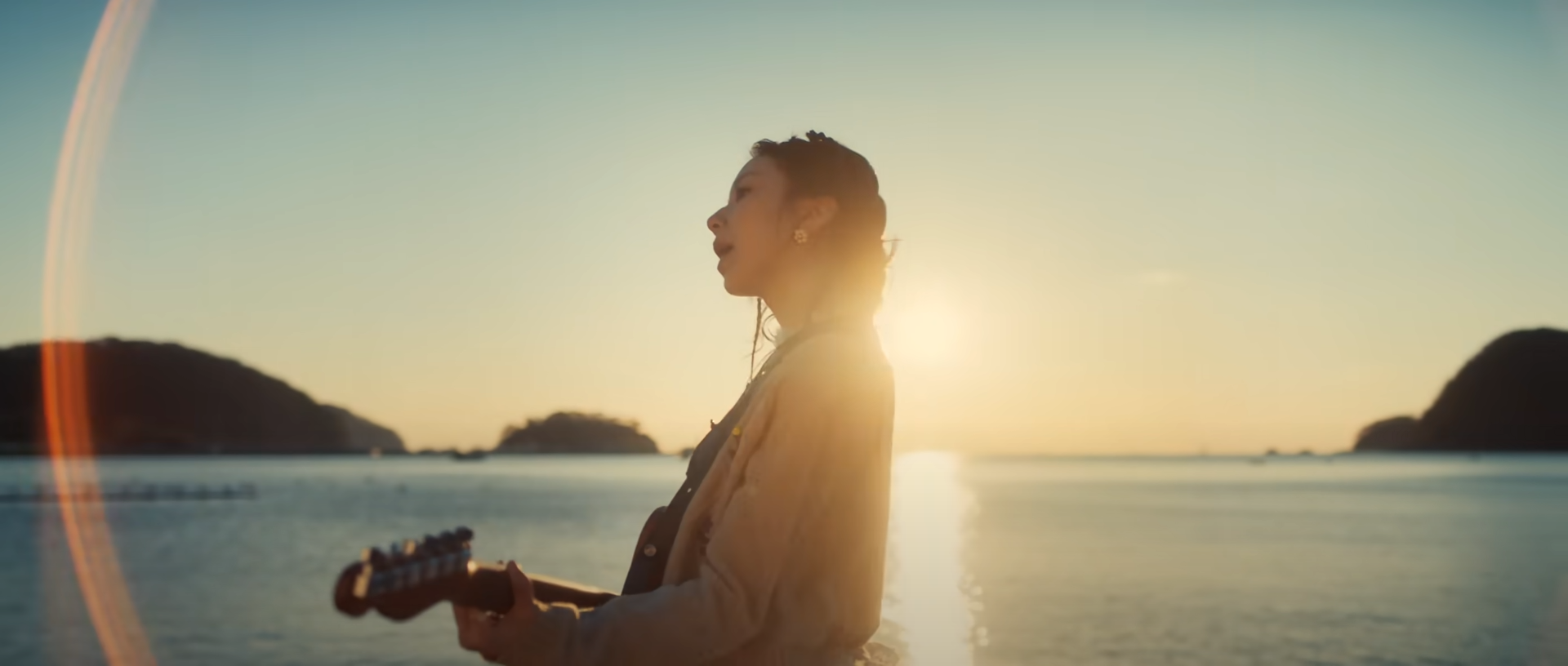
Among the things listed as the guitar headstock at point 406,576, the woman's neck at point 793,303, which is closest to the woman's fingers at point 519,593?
the guitar headstock at point 406,576

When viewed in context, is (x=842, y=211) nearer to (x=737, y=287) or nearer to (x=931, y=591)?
(x=737, y=287)

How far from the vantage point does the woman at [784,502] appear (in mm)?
2070

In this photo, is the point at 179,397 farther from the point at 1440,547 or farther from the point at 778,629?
the point at 778,629

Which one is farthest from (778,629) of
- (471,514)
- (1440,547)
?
(471,514)

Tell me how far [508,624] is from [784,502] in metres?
0.48

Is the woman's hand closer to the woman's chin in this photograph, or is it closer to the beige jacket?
the beige jacket

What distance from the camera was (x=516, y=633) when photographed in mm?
2027

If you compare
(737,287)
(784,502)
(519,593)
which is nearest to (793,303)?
(737,287)

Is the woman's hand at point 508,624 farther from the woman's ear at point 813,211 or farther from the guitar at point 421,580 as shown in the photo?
the woman's ear at point 813,211

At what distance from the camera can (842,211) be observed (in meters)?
2.53

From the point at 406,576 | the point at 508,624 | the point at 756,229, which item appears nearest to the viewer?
the point at 406,576

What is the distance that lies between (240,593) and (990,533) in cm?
4130

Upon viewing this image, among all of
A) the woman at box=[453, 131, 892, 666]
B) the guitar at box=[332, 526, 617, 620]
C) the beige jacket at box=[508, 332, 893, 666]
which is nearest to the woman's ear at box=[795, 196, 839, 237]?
the woman at box=[453, 131, 892, 666]

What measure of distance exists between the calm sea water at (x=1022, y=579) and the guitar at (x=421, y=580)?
4.30 meters
